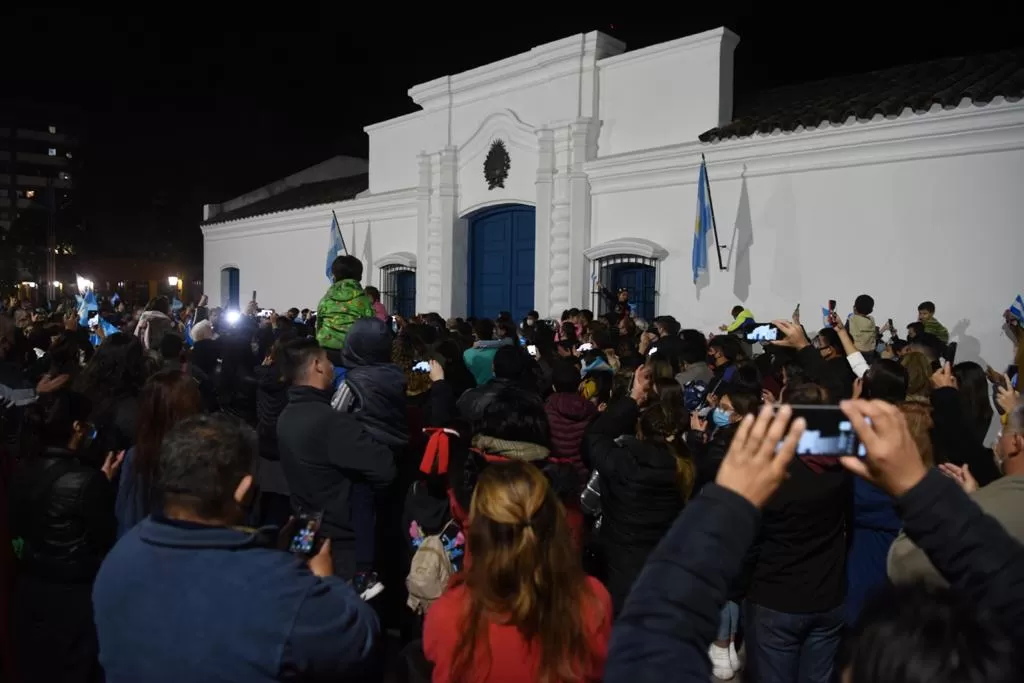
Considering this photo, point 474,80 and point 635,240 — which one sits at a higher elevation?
point 474,80

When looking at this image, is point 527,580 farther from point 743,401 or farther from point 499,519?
point 743,401

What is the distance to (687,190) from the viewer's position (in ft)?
39.2

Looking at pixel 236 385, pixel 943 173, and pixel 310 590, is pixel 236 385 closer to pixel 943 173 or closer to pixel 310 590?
pixel 310 590

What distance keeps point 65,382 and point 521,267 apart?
10.8 meters

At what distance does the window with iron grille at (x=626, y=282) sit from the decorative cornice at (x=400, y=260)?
5110 mm

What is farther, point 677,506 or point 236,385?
point 236,385

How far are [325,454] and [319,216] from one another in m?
16.5

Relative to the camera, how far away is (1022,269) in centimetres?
884

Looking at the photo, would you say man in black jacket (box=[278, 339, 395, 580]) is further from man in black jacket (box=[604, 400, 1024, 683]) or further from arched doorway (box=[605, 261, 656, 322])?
arched doorway (box=[605, 261, 656, 322])

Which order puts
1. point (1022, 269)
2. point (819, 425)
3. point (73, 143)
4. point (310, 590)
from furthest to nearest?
point (73, 143), point (1022, 269), point (310, 590), point (819, 425)

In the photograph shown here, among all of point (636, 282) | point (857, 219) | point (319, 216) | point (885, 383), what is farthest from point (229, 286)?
point (885, 383)

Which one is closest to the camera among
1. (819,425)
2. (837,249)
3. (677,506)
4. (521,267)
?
(819,425)

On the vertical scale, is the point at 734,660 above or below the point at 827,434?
below

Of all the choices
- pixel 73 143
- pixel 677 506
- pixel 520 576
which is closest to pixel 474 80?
pixel 677 506
